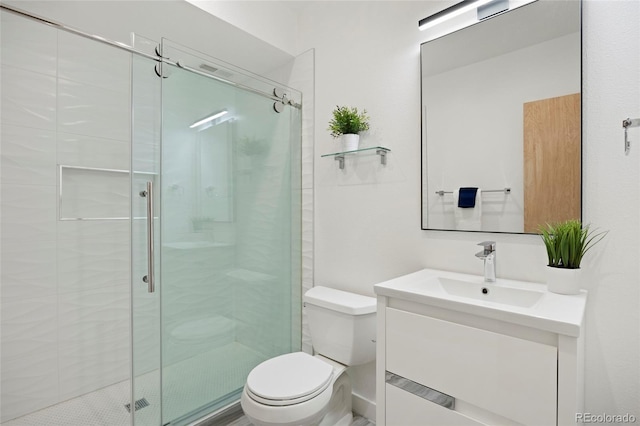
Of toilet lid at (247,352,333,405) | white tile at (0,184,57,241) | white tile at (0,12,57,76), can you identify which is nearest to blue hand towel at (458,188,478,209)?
toilet lid at (247,352,333,405)

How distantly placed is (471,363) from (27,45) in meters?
2.72

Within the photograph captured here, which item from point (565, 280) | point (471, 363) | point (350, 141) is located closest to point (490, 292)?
point (565, 280)

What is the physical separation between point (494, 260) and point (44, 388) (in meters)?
2.56

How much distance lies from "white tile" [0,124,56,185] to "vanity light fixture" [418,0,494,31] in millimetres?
2189

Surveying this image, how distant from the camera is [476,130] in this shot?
4.95 feet

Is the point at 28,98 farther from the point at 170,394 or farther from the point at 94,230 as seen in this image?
the point at 170,394

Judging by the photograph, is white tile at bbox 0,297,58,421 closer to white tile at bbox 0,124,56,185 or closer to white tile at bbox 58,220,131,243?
white tile at bbox 58,220,131,243

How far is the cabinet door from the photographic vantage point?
1.10 meters

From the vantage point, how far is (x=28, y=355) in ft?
6.05

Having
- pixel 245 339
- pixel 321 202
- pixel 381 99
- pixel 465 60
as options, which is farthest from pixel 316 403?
pixel 465 60

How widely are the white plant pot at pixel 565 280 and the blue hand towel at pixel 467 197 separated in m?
0.44

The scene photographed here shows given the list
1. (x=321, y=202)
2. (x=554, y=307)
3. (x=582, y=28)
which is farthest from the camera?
(x=321, y=202)

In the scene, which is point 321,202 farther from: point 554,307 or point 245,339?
point 554,307

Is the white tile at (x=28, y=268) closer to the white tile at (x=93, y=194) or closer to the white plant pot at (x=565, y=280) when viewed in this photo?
the white tile at (x=93, y=194)
